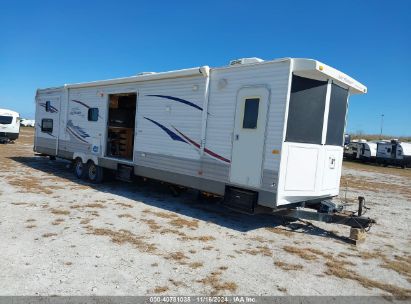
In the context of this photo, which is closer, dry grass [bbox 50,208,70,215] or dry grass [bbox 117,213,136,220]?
dry grass [bbox 50,208,70,215]

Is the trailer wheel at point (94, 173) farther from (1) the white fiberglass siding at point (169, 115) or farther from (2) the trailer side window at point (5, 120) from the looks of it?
(2) the trailer side window at point (5, 120)

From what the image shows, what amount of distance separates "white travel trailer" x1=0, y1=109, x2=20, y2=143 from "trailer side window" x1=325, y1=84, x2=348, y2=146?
82.8 feet

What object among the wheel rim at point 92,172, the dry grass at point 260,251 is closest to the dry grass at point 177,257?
the dry grass at point 260,251

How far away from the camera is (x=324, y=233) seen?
7871 mm

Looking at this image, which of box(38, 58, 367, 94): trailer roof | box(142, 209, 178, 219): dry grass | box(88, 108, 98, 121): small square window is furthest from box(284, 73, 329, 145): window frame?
box(88, 108, 98, 121): small square window

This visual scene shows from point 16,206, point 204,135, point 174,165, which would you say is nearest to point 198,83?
point 204,135

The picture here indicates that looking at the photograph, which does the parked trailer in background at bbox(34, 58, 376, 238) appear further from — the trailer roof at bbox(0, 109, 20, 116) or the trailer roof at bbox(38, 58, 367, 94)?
the trailer roof at bbox(0, 109, 20, 116)

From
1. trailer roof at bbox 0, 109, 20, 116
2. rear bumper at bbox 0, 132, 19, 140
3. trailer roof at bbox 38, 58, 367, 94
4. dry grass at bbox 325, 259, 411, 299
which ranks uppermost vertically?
trailer roof at bbox 38, 58, 367, 94

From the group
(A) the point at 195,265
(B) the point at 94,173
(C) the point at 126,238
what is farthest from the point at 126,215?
(B) the point at 94,173

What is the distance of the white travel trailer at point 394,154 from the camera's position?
117ft

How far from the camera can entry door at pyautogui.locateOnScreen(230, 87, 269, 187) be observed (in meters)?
7.51

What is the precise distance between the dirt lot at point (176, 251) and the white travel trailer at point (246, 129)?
795 millimetres

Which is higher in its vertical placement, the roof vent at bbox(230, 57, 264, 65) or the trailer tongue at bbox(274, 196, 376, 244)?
the roof vent at bbox(230, 57, 264, 65)

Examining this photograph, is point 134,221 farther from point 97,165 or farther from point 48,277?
point 97,165
